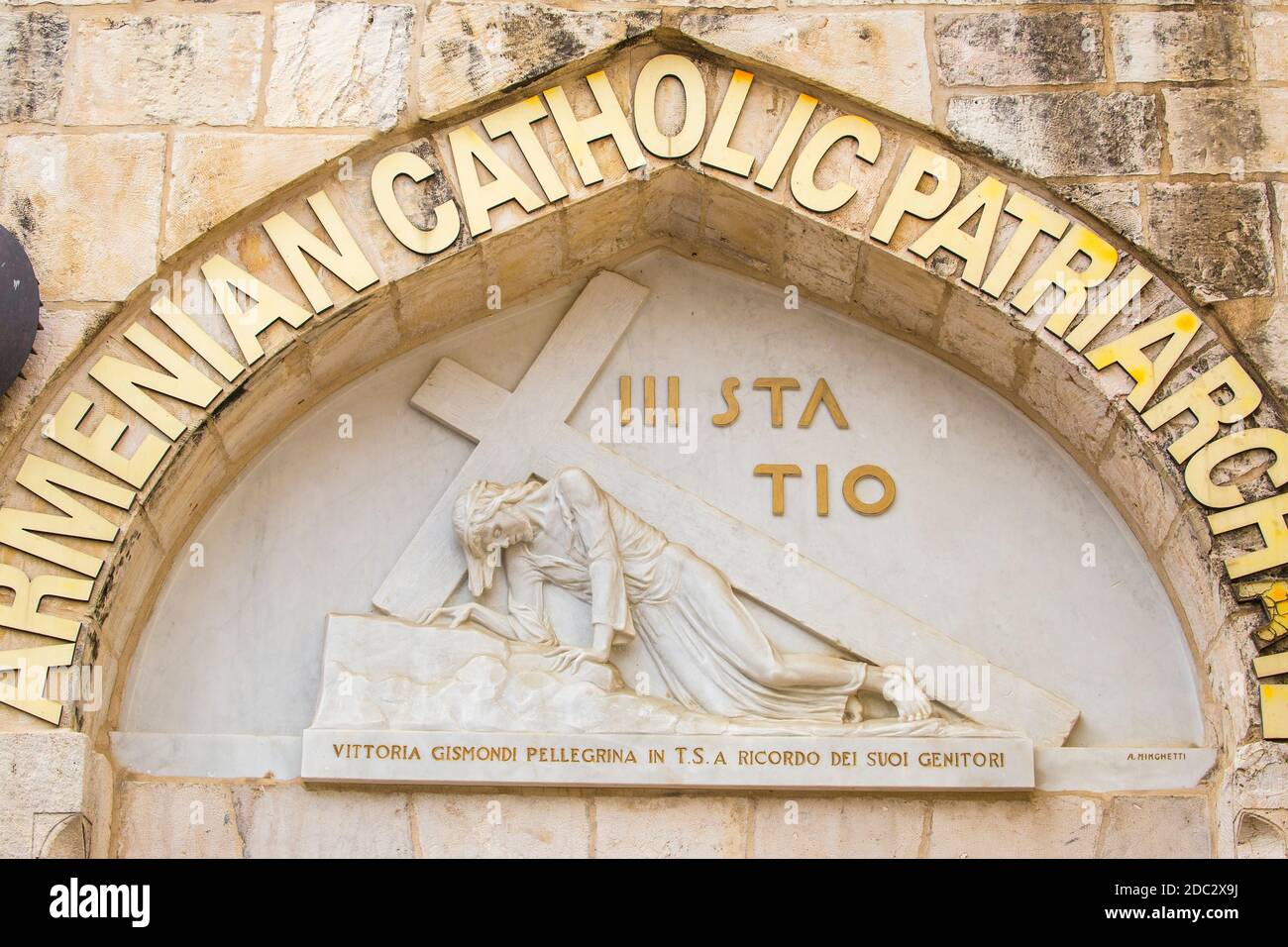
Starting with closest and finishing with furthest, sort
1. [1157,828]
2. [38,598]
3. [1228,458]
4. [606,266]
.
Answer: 1. [38,598]
2. [1157,828]
3. [1228,458]
4. [606,266]

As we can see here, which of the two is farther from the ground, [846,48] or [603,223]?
[846,48]

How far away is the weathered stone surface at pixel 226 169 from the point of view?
5730 mm

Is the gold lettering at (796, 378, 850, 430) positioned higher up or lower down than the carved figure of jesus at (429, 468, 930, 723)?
higher up

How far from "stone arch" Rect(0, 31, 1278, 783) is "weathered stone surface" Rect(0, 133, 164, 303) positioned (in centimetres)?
12

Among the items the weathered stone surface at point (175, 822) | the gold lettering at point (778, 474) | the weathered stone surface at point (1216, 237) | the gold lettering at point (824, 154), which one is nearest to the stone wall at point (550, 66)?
the weathered stone surface at point (1216, 237)

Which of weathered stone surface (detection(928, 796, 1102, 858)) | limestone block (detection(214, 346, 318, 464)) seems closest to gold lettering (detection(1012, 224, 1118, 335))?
weathered stone surface (detection(928, 796, 1102, 858))

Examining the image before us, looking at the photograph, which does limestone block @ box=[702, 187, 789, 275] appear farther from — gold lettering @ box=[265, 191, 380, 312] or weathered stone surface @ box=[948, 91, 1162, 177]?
gold lettering @ box=[265, 191, 380, 312]

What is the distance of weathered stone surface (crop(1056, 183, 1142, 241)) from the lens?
18.9 feet

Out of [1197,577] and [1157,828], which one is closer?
[1157,828]

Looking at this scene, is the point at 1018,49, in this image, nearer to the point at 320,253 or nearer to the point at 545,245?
the point at 545,245

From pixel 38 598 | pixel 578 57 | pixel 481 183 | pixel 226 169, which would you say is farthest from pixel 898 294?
pixel 38 598

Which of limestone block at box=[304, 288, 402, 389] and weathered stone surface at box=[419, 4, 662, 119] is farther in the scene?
weathered stone surface at box=[419, 4, 662, 119]

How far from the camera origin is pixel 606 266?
6.25 metres

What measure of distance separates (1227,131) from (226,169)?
3189mm
